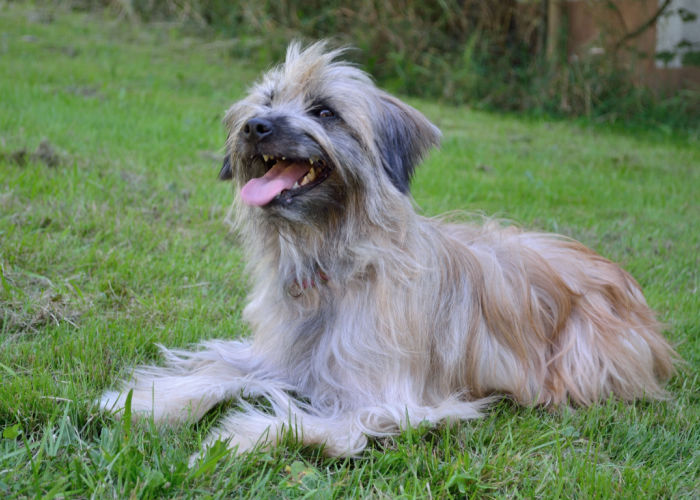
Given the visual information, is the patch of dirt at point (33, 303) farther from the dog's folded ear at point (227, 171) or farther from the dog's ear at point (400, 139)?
the dog's ear at point (400, 139)

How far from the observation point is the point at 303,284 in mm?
3170

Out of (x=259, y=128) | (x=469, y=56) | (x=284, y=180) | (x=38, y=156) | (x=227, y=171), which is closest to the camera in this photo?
(x=259, y=128)

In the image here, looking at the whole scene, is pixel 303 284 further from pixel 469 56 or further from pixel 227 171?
pixel 469 56

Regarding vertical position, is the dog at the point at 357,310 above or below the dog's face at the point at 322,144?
below

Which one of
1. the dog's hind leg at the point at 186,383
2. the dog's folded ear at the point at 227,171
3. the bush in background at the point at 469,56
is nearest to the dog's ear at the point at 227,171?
the dog's folded ear at the point at 227,171

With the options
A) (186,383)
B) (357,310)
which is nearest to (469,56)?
(357,310)

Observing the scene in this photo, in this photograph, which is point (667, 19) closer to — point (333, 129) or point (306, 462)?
point (333, 129)

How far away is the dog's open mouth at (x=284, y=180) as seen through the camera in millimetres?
3035

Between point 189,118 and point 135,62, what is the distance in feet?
12.6

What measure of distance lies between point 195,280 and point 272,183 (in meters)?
1.45

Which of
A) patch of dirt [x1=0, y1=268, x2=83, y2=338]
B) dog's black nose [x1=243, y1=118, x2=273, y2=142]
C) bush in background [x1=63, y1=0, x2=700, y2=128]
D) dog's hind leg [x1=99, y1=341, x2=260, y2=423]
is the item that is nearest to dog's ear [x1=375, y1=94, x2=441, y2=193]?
dog's black nose [x1=243, y1=118, x2=273, y2=142]

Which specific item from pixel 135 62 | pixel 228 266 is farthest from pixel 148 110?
pixel 228 266

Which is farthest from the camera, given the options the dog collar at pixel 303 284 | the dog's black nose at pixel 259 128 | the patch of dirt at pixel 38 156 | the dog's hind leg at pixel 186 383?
the patch of dirt at pixel 38 156

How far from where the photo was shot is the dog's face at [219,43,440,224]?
119 inches
